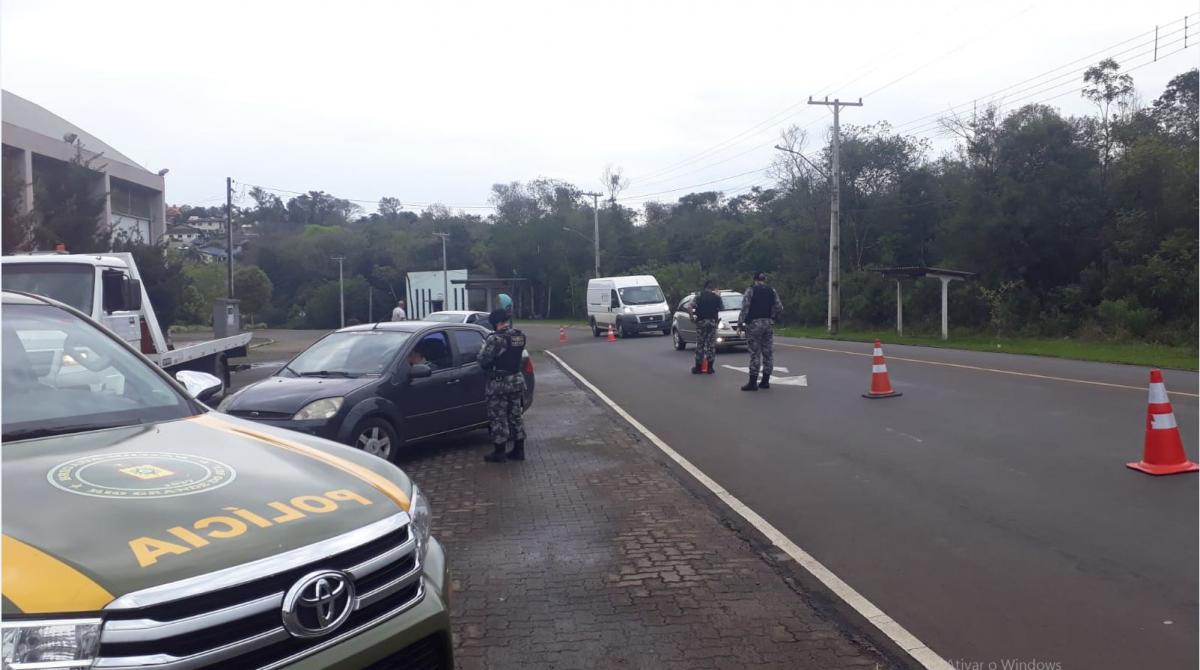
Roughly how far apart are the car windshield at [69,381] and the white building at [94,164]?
25.8 m

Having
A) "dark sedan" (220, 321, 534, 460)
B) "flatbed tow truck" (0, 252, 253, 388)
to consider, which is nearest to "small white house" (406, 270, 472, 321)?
"flatbed tow truck" (0, 252, 253, 388)

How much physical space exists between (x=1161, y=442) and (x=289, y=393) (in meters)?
7.80

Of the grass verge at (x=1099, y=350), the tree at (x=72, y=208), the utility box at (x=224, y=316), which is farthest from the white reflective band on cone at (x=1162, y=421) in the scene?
the tree at (x=72, y=208)

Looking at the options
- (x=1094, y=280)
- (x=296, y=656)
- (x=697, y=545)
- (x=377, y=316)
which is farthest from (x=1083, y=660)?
(x=377, y=316)

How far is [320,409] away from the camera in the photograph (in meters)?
9.10

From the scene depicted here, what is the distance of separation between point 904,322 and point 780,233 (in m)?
13.3

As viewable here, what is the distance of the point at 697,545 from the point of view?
22.1 feet

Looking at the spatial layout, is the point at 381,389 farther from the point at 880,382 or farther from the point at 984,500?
the point at 880,382

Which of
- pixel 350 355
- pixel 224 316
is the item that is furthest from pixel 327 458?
pixel 224 316

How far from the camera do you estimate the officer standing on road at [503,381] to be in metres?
9.81

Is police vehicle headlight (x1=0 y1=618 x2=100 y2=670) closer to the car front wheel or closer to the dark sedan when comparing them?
the dark sedan

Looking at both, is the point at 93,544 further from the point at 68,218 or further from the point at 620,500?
the point at 68,218

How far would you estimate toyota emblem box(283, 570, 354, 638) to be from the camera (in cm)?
273

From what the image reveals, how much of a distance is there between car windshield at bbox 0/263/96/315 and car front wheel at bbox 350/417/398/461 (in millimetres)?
5191
